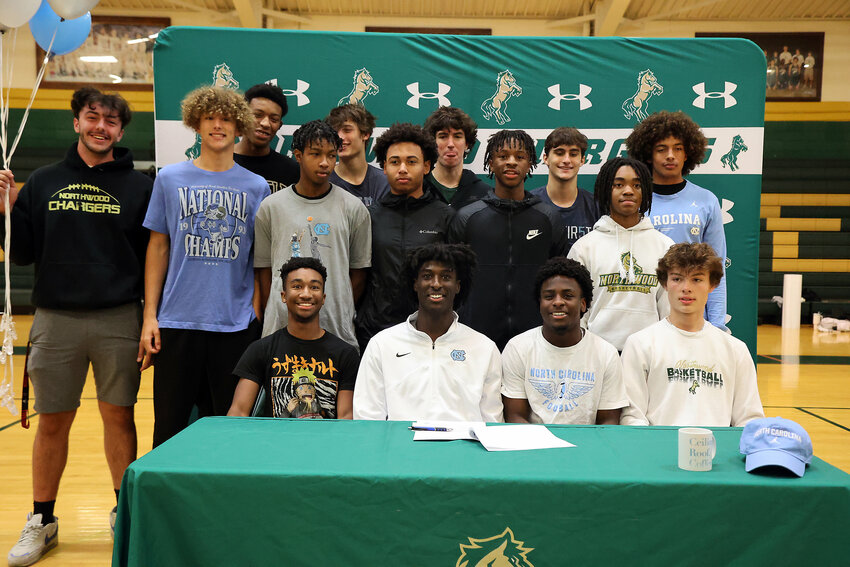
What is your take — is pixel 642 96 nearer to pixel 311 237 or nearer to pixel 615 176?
pixel 615 176

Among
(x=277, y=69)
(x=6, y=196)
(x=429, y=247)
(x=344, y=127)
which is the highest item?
(x=277, y=69)

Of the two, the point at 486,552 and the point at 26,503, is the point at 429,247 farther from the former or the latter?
the point at 26,503

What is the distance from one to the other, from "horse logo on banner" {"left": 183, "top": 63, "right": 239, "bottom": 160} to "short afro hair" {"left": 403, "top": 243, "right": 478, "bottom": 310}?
2.13 m

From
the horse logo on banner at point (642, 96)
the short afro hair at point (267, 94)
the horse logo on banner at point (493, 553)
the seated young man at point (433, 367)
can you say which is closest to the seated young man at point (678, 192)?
the horse logo on banner at point (642, 96)

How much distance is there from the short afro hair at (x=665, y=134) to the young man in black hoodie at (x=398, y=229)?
1.21 metres

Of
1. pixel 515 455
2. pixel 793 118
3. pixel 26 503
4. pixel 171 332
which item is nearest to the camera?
pixel 515 455

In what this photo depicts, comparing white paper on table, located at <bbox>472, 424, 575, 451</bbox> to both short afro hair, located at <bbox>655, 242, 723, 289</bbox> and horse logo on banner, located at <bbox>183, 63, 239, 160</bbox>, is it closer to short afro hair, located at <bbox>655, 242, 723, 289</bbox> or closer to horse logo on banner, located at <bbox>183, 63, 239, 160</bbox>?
short afro hair, located at <bbox>655, 242, 723, 289</bbox>

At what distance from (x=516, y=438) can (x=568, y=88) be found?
10.4 ft

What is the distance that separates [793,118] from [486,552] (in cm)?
1385

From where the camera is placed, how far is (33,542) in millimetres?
2939

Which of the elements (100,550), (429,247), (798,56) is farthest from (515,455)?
(798,56)

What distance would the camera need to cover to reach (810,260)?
13289 mm

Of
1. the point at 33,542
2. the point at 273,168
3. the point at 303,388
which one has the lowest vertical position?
the point at 33,542

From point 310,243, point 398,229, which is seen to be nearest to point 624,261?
point 398,229
